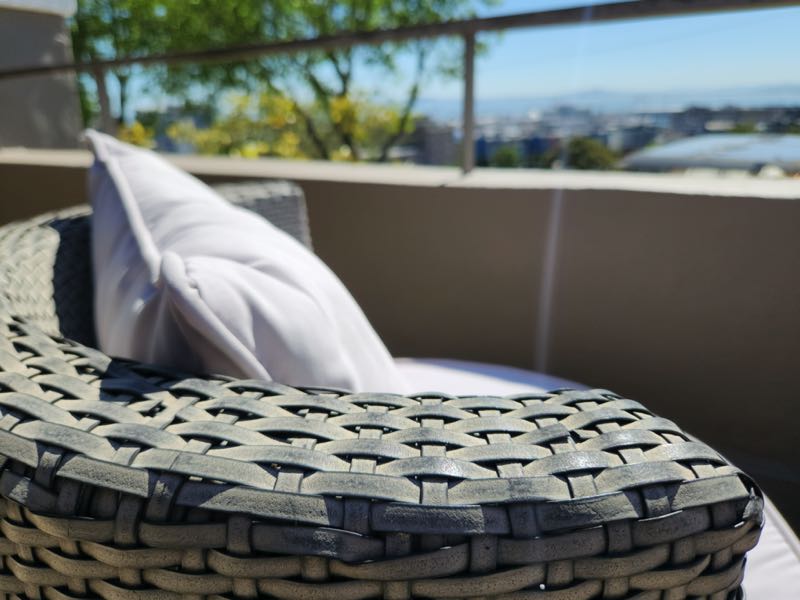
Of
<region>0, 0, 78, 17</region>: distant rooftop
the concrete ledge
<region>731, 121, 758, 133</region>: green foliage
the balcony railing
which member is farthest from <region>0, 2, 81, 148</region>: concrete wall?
<region>731, 121, 758, 133</region>: green foliage

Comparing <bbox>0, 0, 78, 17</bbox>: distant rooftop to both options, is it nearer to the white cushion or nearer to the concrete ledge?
the concrete ledge

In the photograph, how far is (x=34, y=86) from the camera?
385cm

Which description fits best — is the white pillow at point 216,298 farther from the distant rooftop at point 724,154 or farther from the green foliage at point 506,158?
the green foliage at point 506,158

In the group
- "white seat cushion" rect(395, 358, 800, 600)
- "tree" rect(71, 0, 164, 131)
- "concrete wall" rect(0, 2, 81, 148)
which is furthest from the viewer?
"tree" rect(71, 0, 164, 131)

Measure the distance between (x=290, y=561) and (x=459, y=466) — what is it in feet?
0.47

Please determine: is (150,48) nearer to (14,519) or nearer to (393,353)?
(393,353)

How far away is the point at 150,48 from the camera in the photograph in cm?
1611

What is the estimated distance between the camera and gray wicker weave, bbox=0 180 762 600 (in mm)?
484

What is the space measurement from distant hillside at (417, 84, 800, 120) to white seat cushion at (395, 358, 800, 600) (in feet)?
3.19

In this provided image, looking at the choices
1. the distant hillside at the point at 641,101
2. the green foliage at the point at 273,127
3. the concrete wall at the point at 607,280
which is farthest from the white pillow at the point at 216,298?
the green foliage at the point at 273,127

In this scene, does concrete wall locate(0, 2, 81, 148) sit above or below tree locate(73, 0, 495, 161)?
below

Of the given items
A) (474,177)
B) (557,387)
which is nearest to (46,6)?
(474,177)

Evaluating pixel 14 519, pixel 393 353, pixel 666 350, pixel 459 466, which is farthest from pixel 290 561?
pixel 393 353

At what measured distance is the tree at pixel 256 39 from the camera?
49.7 ft
